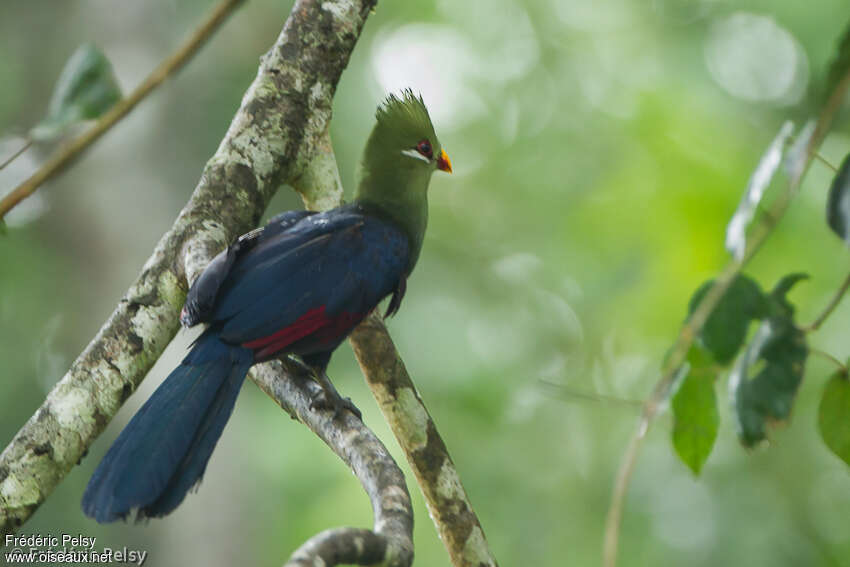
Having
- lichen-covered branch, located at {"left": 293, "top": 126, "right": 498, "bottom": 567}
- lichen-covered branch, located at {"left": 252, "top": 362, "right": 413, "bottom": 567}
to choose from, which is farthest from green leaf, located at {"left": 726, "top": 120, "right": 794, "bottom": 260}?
lichen-covered branch, located at {"left": 293, "top": 126, "right": 498, "bottom": 567}

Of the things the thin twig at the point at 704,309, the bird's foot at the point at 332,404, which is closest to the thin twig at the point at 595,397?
the thin twig at the point at 704,309

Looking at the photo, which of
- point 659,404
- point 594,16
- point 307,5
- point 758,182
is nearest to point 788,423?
point 659,404

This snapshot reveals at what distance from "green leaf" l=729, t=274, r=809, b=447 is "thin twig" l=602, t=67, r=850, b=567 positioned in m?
0.13

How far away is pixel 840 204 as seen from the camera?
5.31ft

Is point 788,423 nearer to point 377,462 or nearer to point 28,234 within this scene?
point 377,462

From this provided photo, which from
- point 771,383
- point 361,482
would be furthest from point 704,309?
point 361,482

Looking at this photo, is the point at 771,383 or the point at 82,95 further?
the point at 82,95

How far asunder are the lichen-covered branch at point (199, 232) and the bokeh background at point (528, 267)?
247 centimetres

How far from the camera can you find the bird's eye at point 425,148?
9.19 ft

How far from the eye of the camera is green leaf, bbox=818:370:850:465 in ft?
5.88

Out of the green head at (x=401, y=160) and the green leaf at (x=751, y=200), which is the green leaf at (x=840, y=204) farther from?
the green head at (x=401, y=160)

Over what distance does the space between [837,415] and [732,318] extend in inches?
11.1

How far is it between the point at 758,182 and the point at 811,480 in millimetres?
5596

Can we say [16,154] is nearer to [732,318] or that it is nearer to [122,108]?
[122,108]
